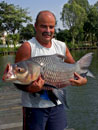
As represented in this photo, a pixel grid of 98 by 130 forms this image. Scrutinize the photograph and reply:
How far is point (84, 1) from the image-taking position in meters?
70.0

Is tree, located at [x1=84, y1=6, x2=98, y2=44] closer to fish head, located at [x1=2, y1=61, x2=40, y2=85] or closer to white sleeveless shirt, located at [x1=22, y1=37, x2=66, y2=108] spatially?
white sleeveless shirt, located at [x1=22, y1=37, x2=66, y2=108]

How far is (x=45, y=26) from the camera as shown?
255 cm

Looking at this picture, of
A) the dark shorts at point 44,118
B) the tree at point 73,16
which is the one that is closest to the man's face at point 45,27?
the dark shorts at point 44,118

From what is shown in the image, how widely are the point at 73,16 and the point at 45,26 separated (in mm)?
56691

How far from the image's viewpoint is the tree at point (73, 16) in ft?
188

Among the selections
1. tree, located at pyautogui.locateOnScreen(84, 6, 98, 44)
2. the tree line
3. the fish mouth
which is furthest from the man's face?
tree, located at pyautogui.locateOnScreen(84, 6, 98, 44)

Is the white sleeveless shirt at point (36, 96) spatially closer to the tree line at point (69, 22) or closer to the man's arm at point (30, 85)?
the man's arm at point (30, 85)

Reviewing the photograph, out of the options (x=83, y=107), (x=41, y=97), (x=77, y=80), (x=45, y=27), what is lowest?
(x=83, y=107)

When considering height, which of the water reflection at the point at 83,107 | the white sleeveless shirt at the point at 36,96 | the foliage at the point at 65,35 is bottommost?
the foliage at the point at 65,35

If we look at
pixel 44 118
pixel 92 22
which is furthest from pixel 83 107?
pixel 92 22

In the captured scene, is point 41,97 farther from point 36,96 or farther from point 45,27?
point 45,27

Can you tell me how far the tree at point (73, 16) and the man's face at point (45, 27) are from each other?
5595 cm

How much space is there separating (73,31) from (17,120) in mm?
55874

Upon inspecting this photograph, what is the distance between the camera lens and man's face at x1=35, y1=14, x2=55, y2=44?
254 centimetres
